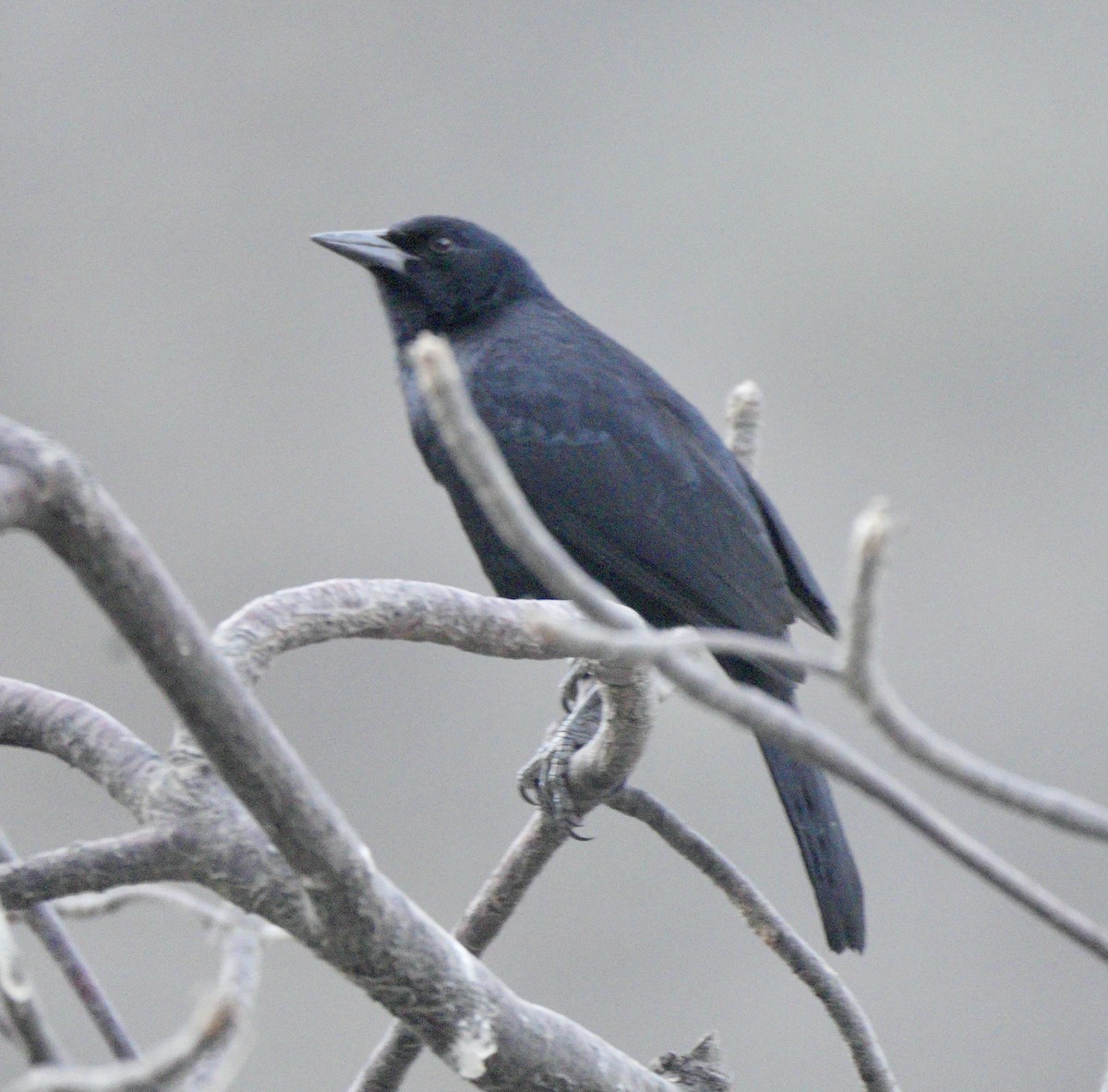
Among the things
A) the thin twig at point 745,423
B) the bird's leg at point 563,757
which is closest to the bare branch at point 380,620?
the bird's leg at point 563,757

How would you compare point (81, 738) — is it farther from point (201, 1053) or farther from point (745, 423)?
point (745, 423)

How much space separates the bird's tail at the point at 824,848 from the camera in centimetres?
175

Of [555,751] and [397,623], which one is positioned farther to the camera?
[555,751]

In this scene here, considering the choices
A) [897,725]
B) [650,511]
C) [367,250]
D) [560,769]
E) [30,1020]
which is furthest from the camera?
[367,250]

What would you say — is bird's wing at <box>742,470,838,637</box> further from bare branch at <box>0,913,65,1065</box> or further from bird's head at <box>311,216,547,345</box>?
bare branch at <box>0,913,65,1065</box>

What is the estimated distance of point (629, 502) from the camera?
206 cm

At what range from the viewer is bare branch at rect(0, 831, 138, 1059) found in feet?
3.00

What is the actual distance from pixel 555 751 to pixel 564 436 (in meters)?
0.61

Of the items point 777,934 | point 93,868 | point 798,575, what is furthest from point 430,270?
point 93,868

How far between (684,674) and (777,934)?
2.36 ft

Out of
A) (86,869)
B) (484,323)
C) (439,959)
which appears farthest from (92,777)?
(484,323)

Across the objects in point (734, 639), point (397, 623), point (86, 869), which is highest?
point (734, 639)

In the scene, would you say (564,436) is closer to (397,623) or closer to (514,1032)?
(397,623)

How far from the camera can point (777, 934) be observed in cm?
119
